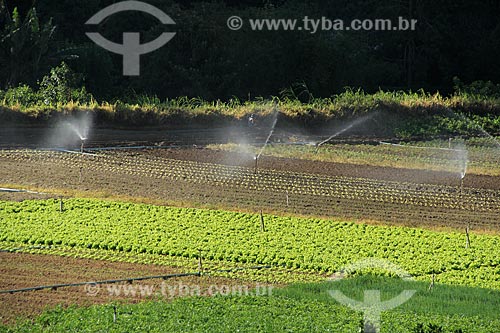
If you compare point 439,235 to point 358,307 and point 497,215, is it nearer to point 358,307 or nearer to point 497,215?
point 497,215

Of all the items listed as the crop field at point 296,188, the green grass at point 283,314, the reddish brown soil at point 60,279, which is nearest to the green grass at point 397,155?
the crop field at point 296,188

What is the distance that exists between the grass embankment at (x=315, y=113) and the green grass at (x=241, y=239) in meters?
10.3

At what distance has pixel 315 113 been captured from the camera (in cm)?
4691

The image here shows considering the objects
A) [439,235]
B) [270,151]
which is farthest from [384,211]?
[270,151]

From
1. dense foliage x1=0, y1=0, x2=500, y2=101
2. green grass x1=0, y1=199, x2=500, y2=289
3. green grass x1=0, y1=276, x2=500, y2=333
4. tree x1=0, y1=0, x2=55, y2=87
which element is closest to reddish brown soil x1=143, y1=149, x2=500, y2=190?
green grass x1=0, y1=199, x2=500, y2=289

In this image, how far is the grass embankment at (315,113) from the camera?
4442cm

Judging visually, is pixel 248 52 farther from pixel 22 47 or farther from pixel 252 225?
pixel 252 225

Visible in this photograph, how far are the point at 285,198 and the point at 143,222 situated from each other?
18.7ft

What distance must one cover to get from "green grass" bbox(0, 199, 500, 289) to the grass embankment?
33.7 ft

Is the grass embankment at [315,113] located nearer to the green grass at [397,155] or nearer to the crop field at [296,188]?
the green grass at [397,155]

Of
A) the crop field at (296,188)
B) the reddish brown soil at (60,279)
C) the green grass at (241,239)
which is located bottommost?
the reddish brown soil at (60,279)

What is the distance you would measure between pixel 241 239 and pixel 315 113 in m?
16.3

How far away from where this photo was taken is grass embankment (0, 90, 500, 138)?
146 ft

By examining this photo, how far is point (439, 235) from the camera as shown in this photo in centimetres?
3278
